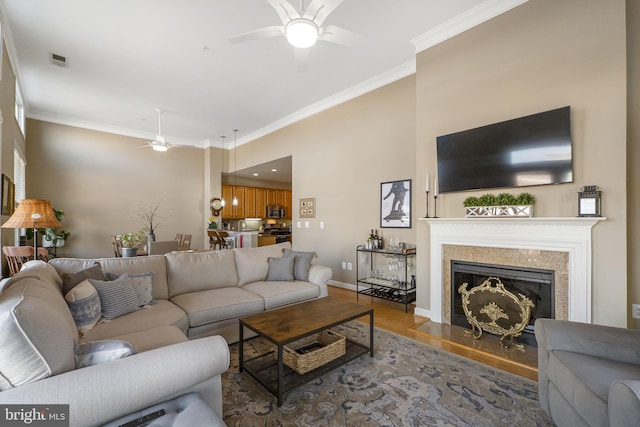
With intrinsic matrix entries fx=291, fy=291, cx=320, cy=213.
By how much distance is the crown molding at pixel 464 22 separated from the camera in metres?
2.94

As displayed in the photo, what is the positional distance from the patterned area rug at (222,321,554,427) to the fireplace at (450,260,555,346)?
78cm

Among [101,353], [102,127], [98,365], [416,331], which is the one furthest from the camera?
[102,127]

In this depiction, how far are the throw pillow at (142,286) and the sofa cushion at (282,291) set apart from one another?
1.00 metres

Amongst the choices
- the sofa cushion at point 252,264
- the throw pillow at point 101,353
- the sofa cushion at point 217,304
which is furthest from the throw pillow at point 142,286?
the throw pillow at point 101,353

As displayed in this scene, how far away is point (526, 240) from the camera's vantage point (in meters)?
2.83

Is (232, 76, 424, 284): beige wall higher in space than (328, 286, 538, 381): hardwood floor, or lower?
higher

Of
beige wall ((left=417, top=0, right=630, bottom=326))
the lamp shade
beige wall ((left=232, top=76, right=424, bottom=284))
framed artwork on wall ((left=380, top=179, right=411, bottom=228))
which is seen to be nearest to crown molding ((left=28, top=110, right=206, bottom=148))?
beige wall ((left=232, top=76, right=424, bottom=284))

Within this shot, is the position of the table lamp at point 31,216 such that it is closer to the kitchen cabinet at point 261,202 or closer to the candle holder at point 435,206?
the candle holder at point 435,206

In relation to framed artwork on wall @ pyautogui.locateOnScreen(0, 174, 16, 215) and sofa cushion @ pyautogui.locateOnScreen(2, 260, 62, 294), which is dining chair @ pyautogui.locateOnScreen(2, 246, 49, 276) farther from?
sofa cushion @ pyautogui.locateOnScreen(2, 260, 62, 294)

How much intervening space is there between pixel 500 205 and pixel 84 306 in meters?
3.69

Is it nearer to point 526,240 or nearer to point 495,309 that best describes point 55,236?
point 495,309

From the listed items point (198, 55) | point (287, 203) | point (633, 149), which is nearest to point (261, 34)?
point (198, 55)

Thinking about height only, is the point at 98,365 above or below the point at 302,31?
below

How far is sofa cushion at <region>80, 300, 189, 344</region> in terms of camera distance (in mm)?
2051
